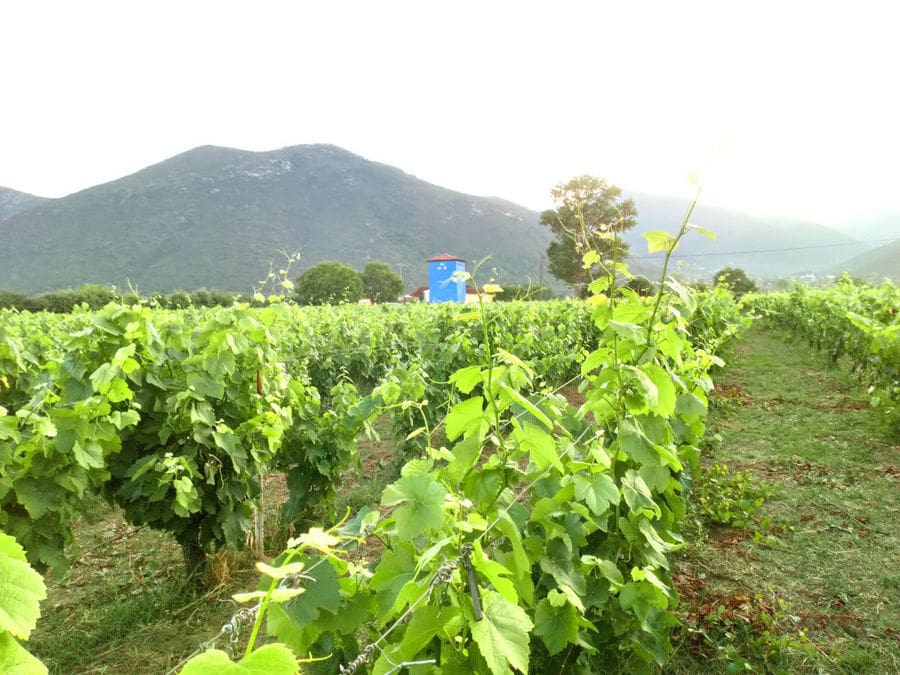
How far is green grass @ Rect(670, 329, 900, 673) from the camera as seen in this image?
2645 millimetres

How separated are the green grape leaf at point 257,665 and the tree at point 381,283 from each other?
78.5m

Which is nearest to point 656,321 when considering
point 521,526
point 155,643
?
point 521,526

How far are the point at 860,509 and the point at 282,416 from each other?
4.39 m

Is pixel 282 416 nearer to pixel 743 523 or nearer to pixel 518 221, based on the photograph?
pixel 743 523

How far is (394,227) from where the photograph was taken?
13975cm

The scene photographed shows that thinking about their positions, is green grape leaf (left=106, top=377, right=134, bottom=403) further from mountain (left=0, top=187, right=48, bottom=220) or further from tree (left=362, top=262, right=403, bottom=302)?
mountain (left=0, top=187, right=48, bottom=220)

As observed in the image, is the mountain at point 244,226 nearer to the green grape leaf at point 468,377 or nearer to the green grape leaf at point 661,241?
the green grape leaf at point 661,241

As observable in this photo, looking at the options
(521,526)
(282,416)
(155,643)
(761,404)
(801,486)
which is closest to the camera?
(521,526)

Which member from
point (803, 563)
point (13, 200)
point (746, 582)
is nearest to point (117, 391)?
point (746, 582)

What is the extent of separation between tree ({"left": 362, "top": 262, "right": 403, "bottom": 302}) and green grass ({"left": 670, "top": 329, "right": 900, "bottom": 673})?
74332 mm

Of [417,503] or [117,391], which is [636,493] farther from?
[117,391]

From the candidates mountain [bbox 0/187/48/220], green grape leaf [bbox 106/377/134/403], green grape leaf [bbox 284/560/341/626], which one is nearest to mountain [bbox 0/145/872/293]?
mountain [bbox 0/187/48/220]

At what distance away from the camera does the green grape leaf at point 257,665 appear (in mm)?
620

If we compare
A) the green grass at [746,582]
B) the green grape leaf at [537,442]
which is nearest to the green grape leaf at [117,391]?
the green grass at [746,582]
